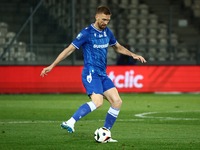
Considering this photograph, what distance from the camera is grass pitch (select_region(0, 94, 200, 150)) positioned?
17.8 feet

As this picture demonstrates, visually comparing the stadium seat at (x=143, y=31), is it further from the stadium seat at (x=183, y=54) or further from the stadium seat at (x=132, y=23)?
the stadium seat at (x=183, y=54)

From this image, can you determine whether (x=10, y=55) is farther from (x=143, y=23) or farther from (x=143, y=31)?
(x=143, y=23)

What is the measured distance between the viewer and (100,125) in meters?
Answer: 7.60

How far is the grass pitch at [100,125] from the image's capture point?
5.43 metres

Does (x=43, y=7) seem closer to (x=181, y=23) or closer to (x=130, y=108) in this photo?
(x=181, y=23)

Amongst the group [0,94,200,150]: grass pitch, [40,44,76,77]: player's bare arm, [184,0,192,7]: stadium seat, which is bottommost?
[0,94,200,150]: grass pitch

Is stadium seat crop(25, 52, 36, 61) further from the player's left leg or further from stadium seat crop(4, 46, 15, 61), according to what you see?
the player's left leg

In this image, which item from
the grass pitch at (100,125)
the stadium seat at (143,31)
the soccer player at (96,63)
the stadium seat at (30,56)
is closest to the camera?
the grass pitch at (100,125)

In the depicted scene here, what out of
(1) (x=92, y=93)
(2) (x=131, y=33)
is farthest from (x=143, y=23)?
(1) (x=92, y=93)

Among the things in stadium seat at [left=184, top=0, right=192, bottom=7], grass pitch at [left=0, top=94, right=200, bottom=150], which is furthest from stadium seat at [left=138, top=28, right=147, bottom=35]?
grass pitch at [left=0, top=94, right=200, bottom=150]

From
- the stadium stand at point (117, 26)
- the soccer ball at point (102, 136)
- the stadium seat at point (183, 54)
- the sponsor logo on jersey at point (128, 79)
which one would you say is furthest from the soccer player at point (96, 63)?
the stadium seat at point (183, 54)

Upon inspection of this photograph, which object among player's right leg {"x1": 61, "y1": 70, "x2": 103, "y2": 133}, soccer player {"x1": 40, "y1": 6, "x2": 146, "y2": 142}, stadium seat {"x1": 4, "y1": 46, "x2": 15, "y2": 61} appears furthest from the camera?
stadium seat {"x1": 4, "y1": 46, "x2": 15, "y2": 61}

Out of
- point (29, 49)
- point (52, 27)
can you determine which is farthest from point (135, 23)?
point (29, 49)

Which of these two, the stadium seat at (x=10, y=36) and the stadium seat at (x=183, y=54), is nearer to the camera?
the stadium seat at (x=183, y=54)
